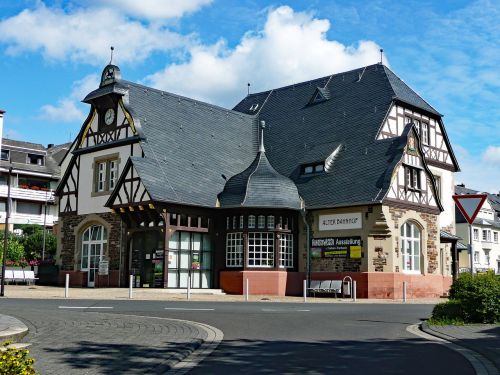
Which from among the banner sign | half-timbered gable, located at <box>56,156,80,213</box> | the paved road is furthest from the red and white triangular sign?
half-timbered gable, located at <box>56,156,80,213</box>

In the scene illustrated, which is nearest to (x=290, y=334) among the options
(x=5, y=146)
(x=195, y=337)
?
(x=195, y=337)

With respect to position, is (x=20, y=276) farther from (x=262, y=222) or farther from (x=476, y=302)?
(x=476, y=302)

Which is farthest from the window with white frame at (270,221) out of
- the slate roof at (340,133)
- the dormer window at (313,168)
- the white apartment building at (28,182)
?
the white apartment building at (28,182)

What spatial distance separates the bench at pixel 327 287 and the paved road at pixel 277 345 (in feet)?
44.8

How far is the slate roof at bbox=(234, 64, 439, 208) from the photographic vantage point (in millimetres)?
30688

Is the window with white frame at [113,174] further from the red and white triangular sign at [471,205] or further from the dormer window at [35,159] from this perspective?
the dormer window at [35,159]

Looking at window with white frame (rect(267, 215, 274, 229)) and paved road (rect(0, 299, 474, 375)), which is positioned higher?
window with white frame (rect(267, 215, 274, 229))

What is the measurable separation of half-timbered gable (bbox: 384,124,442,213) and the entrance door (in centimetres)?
910

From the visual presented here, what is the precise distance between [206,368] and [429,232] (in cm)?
2610

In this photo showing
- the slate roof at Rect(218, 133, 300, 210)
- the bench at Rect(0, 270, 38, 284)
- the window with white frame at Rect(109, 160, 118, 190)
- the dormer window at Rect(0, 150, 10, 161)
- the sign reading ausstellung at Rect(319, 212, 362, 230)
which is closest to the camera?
the sign reading ausstellung at Rect(319, 212, 362, 230)

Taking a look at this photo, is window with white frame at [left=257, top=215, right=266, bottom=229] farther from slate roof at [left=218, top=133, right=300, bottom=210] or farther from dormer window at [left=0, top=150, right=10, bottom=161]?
dormer window at [left=0, top=150, right=10, bottom=161]

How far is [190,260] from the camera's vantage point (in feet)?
103

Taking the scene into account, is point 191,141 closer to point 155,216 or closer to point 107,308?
point 155,216

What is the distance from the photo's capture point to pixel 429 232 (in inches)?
1284
